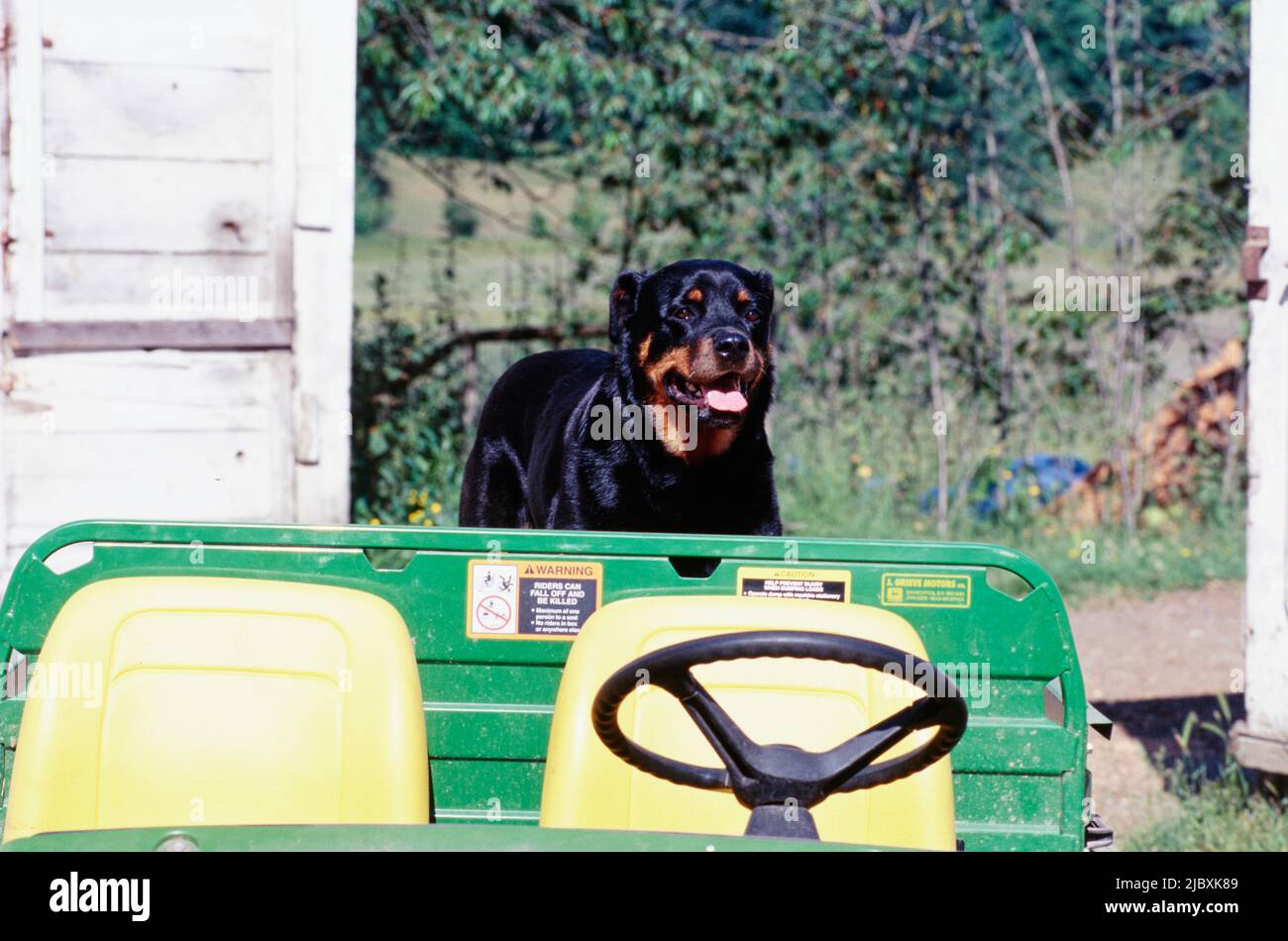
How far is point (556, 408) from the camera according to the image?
4.99 metres

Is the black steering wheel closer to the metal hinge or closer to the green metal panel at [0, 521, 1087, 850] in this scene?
the green metal panel at [0, 521, 1087, 850]

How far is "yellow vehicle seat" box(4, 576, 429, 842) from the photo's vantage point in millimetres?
2168

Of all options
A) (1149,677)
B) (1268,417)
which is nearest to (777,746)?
(1268,417)

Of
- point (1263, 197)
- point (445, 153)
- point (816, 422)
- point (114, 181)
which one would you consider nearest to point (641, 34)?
point (445, 153)

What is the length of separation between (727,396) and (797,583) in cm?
179

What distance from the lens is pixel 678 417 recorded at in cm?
439

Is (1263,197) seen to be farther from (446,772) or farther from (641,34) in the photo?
(641,34)

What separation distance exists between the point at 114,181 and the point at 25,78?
425mm

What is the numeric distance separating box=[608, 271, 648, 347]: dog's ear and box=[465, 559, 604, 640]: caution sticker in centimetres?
203

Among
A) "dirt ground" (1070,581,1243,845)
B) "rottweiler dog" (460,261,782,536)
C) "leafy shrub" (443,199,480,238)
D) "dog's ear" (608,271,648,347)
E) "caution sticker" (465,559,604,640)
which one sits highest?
"leafy shrub" (443,199,480,238)

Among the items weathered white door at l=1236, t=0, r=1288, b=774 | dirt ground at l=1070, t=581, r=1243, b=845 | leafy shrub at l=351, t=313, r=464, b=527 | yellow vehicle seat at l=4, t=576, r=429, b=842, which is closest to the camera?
yellow vehicle seat at l=4, t=576, r=429, b=842

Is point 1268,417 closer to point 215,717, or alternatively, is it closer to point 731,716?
point 731,716

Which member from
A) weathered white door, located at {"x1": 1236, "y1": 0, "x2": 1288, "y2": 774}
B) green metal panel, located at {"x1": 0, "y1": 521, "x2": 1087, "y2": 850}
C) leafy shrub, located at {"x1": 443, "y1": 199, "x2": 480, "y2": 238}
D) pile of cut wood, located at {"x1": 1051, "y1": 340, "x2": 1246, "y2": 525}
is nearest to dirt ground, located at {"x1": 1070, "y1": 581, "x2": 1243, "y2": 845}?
weathered white door, located at {"x1": 1236, "y1": 0, "x2": 1288, "y2": 774}

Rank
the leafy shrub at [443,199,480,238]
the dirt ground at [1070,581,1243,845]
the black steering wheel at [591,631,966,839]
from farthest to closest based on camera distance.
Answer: the leafy shrub at [443,199,480,238], the dirt ground at [1070,581,1243,845], the black steering wheel at [591,631,966,839]
